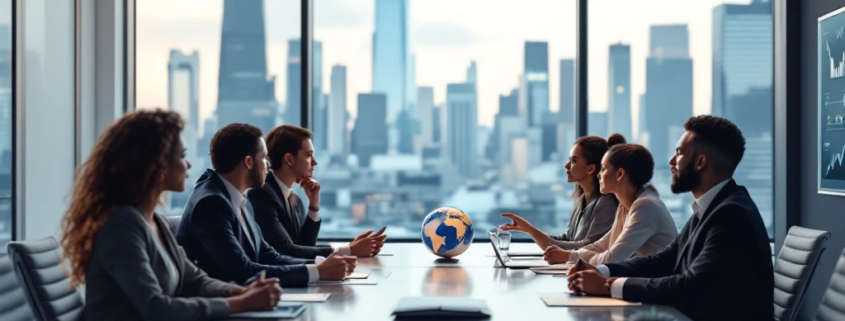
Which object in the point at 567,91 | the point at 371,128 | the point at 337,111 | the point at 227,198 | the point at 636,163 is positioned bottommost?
the point at 227,198

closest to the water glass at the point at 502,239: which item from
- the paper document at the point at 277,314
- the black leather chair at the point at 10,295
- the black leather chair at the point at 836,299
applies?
the black leather chair at the point at 836,299

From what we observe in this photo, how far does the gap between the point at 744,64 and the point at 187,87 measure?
3667 mm

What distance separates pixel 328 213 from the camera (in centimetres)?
558

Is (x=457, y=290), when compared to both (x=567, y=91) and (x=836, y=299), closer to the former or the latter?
(x=836, y=299)

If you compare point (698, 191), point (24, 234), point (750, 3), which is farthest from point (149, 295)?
point (750, 3)

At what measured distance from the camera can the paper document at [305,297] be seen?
2.52 m

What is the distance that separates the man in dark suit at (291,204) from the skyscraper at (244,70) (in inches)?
56.4

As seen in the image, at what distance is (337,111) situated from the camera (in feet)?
18.7

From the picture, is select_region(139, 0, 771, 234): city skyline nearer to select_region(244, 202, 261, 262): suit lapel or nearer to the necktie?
the necktie

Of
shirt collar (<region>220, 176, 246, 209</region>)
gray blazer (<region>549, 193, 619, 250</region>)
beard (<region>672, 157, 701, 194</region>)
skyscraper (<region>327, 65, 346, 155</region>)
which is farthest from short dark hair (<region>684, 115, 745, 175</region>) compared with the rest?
skyscraper (<region>327, 65, 346, 155</region>)

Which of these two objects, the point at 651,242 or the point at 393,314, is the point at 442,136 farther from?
the point at 393,314

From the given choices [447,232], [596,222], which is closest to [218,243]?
[447,232]

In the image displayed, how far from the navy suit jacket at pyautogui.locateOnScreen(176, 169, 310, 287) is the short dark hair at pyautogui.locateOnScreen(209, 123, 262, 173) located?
16cm

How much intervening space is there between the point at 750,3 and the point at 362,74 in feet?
8.34
